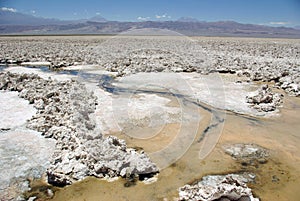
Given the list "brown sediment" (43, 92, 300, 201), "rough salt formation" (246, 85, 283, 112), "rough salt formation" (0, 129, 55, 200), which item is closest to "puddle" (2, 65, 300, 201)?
"brown sediment" (43, 92, 300, 201)

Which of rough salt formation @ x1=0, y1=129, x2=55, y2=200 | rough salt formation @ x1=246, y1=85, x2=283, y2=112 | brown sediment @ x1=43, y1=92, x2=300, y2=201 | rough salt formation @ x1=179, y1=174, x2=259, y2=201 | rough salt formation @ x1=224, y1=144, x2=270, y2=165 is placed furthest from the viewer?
rough salt formation @ x1=246, y1=85, x2=283, y2=112

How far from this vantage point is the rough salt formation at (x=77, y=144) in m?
4.30

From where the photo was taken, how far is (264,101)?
797 centimetres

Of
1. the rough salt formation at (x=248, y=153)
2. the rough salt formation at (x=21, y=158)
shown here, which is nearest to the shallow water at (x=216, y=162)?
the rough salt formation at (x=248, y=153)

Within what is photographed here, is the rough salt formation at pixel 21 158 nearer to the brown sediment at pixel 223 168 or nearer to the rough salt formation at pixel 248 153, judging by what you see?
the brown sediment at pixel 223 168

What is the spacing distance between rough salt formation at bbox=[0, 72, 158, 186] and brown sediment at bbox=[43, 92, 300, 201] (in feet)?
0.69

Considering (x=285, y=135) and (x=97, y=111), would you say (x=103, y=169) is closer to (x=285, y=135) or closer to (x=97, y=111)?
(x=97, y=111)

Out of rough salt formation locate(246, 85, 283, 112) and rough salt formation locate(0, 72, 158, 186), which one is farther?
rough salt formation locate(246, 85, 283, 112)

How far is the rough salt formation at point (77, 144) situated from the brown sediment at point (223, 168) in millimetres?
212

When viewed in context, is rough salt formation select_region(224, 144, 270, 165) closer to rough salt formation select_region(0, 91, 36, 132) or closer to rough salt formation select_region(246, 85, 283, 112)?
rough salt formation select_region(246, 85, 283, 112)

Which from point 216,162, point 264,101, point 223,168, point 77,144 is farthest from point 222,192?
point 264,101

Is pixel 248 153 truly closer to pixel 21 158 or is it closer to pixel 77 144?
pixel 77 144

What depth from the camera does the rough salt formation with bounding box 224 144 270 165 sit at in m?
4.82

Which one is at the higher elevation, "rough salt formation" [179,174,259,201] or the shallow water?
"rough salt formation" [179,174,259,201]
